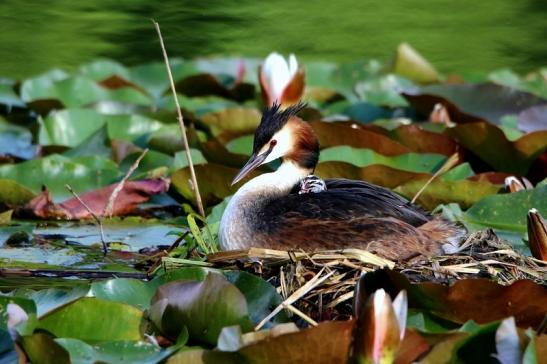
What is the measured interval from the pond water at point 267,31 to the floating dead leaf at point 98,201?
346cm

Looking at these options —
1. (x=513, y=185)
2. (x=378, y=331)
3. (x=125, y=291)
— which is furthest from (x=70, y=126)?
(x=378, y=331)

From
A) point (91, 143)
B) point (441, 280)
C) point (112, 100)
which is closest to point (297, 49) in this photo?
point (112, 100)

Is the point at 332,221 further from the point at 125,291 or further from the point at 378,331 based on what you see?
the point at 378,331

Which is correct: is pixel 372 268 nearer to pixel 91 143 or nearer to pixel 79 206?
pixel 79 206

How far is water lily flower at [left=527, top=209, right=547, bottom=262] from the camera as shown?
15.6ft

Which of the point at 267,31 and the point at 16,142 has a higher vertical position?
the point at 16,142

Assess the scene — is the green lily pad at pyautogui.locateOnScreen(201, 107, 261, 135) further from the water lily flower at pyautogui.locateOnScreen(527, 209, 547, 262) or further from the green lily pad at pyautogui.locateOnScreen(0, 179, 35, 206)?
the water lily flower at pyautogui.locateOnScreen(527, 209, 547, 262)

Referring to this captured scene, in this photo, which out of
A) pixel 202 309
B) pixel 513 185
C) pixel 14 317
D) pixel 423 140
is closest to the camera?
pixel 14 317

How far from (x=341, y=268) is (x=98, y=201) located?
2.09 meters

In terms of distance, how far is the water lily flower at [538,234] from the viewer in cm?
475

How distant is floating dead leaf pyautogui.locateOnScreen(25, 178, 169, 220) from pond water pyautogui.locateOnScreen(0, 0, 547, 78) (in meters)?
3.46

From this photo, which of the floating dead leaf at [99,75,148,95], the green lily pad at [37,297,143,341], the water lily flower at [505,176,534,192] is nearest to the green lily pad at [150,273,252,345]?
the green lily pad at [37,297,143,341]

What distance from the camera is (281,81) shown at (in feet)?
23.3

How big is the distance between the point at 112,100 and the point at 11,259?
10.1 ft
